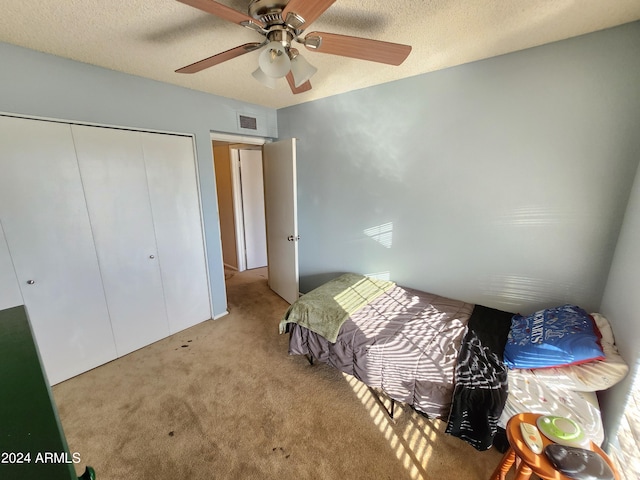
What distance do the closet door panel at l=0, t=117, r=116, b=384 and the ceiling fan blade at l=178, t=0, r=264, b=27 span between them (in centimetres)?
159

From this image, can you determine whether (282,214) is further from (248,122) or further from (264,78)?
(264,78)

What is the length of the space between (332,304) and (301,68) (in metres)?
1.64

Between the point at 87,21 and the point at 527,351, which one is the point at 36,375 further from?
the point at 527,351

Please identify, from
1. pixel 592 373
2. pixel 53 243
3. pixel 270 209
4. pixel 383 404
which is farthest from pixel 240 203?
pixel 592 373

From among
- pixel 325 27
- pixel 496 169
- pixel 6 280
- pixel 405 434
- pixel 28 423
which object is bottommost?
pixel 405 434

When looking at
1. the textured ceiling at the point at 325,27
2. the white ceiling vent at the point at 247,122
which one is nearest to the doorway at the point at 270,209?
the white ceiling vent at the point at 247,122

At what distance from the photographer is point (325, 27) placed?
150cm

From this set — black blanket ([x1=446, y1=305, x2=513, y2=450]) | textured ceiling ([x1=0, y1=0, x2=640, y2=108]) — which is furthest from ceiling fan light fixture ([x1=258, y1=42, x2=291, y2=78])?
black blanket ([x1=446, y1=305, x2=513, y2=450])

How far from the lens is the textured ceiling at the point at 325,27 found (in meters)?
1.27

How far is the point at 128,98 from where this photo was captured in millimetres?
2074

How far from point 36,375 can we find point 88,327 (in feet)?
6.59

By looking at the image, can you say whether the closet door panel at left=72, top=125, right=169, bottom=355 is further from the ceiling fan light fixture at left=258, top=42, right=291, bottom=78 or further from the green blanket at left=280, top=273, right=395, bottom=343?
the ceiling fan light fixture at left=258, top=42, right=291, bottom=78

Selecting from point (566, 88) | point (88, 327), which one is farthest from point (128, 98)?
point (566, 88)

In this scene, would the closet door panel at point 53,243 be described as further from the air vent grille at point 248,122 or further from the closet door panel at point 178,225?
the air vent grille at point 248,122
